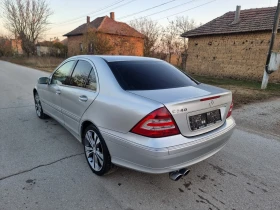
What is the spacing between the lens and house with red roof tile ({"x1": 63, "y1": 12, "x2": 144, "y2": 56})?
23.0 metres

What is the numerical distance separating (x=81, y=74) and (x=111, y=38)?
23.6 m

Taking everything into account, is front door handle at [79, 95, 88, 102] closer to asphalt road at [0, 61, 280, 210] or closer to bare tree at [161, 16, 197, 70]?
asphalt road at [0, 61, 280, 210]

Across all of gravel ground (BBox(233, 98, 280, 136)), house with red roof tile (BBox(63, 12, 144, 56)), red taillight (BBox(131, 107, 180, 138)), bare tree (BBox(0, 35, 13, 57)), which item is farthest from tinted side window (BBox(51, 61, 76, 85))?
bare tree (BBox(0, 35, 13, 57))

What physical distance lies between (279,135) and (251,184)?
2348mm

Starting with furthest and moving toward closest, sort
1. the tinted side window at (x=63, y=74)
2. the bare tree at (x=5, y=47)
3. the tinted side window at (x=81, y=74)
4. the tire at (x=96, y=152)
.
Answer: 1. the bare tree at (x=5, y=47)
2. the tinted side window at (x=63, y=74)
3. the tinted side window at (x=81, y=74)
4. the tire at (x=96, y=152)

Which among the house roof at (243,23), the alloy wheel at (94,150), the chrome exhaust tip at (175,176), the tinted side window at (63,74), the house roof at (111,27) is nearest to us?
the chrome exhaust tip at (175,176)

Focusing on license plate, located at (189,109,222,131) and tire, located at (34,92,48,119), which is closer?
license plate, located at (189,109,222,131)

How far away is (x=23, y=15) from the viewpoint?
3941cm

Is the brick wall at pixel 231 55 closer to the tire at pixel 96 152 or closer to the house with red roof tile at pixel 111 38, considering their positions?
the house with red roof tile at pixel 111 38

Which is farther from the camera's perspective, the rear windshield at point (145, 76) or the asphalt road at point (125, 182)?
the rear windshield at point (145, 76)

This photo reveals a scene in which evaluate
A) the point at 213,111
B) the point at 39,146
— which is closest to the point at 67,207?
the point at 39,146

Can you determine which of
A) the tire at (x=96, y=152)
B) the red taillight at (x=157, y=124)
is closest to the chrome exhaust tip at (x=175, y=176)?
the red taillight at (x=157, y=124)

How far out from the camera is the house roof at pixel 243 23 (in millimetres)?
13712

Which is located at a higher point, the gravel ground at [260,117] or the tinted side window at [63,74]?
the tinted side window at [63,74]
